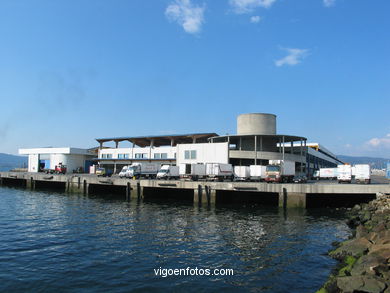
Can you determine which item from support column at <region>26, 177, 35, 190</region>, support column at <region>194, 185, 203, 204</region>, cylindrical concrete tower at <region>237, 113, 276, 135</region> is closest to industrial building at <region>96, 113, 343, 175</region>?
cylindrical concrete tower at <region>237, 113, 276, 135</region>

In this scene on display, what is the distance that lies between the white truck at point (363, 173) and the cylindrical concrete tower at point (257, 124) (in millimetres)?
29257

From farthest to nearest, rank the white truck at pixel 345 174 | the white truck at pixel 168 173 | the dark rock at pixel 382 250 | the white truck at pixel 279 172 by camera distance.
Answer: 1. the white truck at pixel 168 173
2. the white truck at pixel 345 174
3. the white truck at pixel 279 172
4. the dark rock at pixel 382 250

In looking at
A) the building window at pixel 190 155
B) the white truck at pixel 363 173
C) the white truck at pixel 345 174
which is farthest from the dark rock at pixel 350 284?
the building window at pixel 190 155

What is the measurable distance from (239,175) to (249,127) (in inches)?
910

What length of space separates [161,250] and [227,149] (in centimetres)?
4499

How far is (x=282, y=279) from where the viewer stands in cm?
1381

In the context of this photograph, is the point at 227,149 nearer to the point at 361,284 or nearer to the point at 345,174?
the point at 345,174

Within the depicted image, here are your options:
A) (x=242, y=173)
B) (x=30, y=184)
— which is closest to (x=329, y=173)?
(x=242, y=173)

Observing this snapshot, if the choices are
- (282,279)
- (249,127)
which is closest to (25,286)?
(282,279)

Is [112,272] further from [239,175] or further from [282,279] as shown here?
[239,175]

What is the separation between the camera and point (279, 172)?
4284 cm

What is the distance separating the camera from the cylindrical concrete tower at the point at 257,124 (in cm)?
7250

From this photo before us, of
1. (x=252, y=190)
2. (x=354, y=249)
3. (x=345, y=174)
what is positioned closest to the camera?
(x=354, y=249)

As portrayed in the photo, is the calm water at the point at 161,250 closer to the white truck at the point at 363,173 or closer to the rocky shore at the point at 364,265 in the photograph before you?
the rocky shore at the point at 364,265
